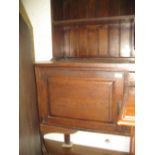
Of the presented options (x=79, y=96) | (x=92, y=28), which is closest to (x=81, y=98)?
(x=79, y=96)

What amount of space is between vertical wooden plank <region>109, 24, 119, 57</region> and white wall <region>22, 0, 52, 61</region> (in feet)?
1.90

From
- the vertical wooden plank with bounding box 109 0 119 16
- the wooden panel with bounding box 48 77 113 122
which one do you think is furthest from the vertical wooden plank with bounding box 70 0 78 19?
the wooden panel with bounding box 48 77 113 122

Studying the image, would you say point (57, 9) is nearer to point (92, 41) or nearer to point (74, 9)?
→ point (74, 9)

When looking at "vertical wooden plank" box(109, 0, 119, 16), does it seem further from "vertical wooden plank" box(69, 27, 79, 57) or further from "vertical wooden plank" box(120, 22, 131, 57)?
"vertical wooden plank" box(69, 27, 79, 57)

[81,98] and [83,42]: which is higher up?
[83,42]

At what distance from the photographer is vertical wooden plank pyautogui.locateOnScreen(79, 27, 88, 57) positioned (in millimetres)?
2008

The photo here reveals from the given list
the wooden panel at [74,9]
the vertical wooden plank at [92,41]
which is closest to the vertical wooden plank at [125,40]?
the vertical wooden plank at [92,41]

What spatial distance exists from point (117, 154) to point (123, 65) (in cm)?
91

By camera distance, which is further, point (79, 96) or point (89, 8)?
point (89, 8)

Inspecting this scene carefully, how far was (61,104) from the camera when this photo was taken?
1.63m

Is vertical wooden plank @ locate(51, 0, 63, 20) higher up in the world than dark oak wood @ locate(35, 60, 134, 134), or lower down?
higher up

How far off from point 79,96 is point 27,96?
40 centimetres

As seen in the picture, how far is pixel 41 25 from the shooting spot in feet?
6.23
